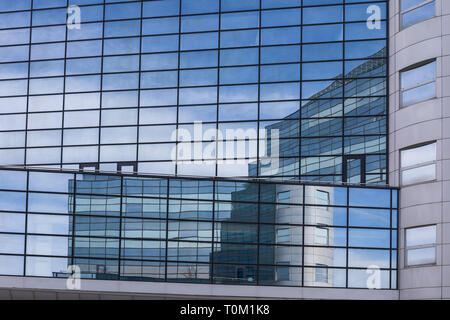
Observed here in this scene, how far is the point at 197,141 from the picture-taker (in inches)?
1993

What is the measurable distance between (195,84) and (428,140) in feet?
55.4

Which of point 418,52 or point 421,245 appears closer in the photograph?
point 421,245

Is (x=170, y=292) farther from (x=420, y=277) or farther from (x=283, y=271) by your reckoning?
(x=420, y=277)

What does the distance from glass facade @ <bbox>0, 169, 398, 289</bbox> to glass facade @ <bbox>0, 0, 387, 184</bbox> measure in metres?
5.89

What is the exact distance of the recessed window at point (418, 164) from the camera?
126ft

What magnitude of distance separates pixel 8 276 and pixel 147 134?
16.0 metres

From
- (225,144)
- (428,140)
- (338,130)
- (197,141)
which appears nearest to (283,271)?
(428,140)

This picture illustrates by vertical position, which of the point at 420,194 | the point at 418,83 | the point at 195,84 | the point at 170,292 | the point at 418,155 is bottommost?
the point at 170,292

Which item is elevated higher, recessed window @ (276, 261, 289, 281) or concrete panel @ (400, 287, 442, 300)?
recessed window @ (276, 261, 289, 281)

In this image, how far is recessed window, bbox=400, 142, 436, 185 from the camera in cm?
3853

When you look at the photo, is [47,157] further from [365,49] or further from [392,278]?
[392,278]

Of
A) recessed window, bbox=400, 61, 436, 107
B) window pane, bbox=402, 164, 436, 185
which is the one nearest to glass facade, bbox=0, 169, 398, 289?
window pane, bbox=402, 164, 436, 185

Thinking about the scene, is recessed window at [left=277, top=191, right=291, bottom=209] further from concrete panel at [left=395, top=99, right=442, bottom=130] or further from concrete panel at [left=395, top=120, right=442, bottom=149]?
concrete panel at [left=395, top=99, right=442, bottom=130]
